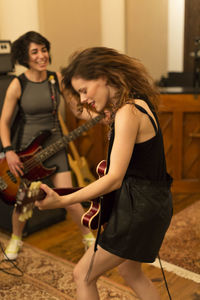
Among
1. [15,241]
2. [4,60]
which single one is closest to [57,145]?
[15,241]

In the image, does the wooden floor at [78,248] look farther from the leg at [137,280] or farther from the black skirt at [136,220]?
the black skirt at [136,220]

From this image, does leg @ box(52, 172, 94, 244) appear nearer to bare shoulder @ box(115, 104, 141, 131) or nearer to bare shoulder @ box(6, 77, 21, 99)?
bare shoulder @ box(6, 77, 21, 99)

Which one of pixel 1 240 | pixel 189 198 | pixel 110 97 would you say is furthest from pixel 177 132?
pixel 110 97

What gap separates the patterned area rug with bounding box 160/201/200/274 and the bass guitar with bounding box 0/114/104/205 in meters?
1.00

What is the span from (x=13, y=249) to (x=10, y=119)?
894 mm

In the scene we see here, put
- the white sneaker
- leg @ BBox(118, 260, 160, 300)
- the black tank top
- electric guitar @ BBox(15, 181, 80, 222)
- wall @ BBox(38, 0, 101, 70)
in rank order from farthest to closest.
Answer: wall @ BBox(38, 0, 101, 70) < the white sneaker < leg @ BBox(118, 260, 160, 300) < the black tank top < electric guitar @ BBox(15, 181, 80, 222)

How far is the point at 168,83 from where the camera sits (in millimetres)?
5059

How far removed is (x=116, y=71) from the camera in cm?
136

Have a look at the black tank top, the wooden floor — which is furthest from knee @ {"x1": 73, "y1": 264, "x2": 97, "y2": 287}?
the wooden floor

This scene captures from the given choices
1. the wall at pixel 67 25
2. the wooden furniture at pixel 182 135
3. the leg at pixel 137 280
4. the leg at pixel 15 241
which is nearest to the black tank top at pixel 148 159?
the leg at pixel 137 280

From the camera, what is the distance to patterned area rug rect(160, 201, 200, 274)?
2.50m

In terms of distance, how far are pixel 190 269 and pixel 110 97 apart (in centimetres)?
149

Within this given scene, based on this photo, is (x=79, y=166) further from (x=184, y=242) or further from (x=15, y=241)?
(x=184, y=242)

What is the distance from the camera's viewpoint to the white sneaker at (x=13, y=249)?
2.59 metres
